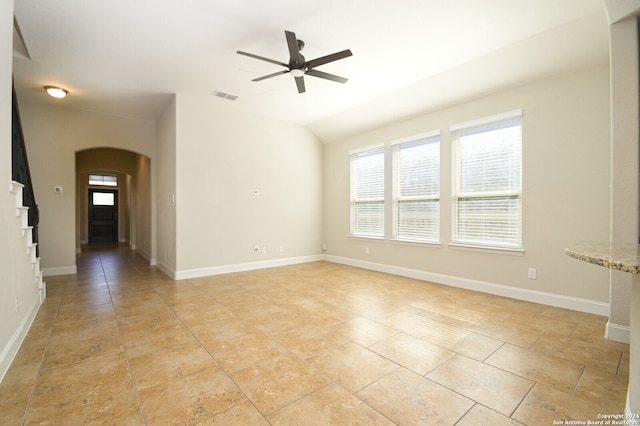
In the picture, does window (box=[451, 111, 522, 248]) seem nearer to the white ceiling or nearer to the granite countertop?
the white ceiling

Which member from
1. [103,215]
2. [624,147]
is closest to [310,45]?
[624,147]

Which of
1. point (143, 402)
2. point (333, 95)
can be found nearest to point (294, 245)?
point (333, 95)

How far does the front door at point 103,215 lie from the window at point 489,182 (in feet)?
40.7

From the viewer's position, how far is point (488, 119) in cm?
414

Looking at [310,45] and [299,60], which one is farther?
[310,45]

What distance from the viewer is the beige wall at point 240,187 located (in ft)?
16.7

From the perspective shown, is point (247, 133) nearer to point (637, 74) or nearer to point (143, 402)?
point (143, 402)

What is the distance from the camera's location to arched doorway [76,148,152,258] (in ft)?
24.2

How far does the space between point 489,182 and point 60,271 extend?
7591mm

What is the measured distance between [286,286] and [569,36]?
4639 mm

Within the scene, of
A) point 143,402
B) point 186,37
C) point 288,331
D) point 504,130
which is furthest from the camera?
point 504,130

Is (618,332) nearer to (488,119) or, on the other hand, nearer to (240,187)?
(488,119)

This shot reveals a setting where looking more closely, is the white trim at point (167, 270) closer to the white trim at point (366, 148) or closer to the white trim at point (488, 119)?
the white trim at point (366, 148)

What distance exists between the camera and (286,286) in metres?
4.57
